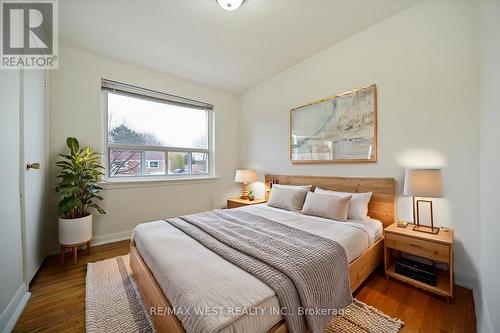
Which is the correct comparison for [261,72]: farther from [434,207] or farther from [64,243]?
[64,243]

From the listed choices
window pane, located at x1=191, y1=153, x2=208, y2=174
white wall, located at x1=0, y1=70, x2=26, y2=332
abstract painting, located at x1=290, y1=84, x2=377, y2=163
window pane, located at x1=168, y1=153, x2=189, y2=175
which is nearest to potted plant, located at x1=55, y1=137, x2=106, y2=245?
white wall, located at x1=0, y1=70, x2=26, y2=332

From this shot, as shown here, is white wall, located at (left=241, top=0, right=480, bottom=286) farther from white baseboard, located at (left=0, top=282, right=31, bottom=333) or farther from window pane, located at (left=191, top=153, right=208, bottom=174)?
white baseboard, located at (left=0, top=282, right=31, bottom=333)

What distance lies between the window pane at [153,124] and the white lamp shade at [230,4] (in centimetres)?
206

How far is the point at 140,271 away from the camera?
1.54m

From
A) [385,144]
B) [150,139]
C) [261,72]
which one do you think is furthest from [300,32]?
[150,139]

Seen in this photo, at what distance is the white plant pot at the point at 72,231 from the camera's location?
7.29 ft

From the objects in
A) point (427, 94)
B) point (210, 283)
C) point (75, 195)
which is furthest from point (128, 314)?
point (427, 94)

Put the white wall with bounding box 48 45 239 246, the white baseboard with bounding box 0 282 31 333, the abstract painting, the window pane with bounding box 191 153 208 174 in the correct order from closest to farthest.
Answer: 1. the white baseboard with bounding box 0 282 31 333
2. the abstract painting
3. the white wall with bounding box 48 45 239 246
4. the window pane with bounding box 191 153 208 174

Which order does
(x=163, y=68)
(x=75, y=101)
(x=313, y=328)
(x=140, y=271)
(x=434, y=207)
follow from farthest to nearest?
(x=163, y=68) < (x=75, y=101) < (x=434, y=207) < (x=140, y=271) < (x=313, y=328)

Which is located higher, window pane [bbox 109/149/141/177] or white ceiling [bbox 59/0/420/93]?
white ceiling [bbox 59/0/420/93]

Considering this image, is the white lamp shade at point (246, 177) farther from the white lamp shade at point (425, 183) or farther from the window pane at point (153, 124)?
the white lamp shade at point (425, 183)

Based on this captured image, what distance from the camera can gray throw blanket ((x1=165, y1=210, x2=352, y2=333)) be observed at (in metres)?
1.06

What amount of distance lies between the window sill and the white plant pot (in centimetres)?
65

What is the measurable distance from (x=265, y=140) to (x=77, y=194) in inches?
112
